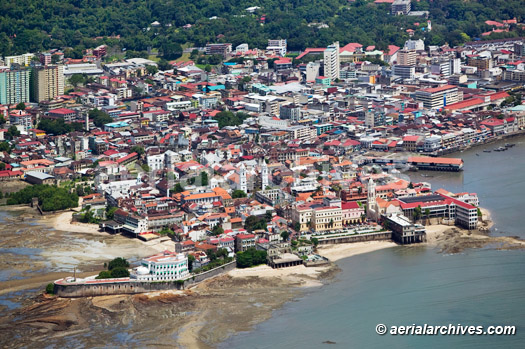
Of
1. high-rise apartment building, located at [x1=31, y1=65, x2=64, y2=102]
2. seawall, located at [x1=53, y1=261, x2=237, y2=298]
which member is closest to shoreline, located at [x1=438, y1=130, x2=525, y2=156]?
seawall, located at [x1=53, y1=261, x2=237, y2=298]

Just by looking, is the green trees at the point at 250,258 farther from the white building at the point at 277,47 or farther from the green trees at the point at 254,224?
the white building at the point at 277,47

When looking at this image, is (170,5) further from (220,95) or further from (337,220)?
(337,220)

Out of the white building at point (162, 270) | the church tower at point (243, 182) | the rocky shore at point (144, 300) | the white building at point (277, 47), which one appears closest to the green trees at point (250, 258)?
the rocky shore at point (144, 300)

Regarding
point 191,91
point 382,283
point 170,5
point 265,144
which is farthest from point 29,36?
point 382,283

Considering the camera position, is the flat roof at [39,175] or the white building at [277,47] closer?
the flat roof at [39,175]

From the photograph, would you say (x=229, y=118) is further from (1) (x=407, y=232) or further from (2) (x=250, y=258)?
(2) (x=250, y=258)

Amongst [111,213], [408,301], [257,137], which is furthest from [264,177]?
[408,301]
